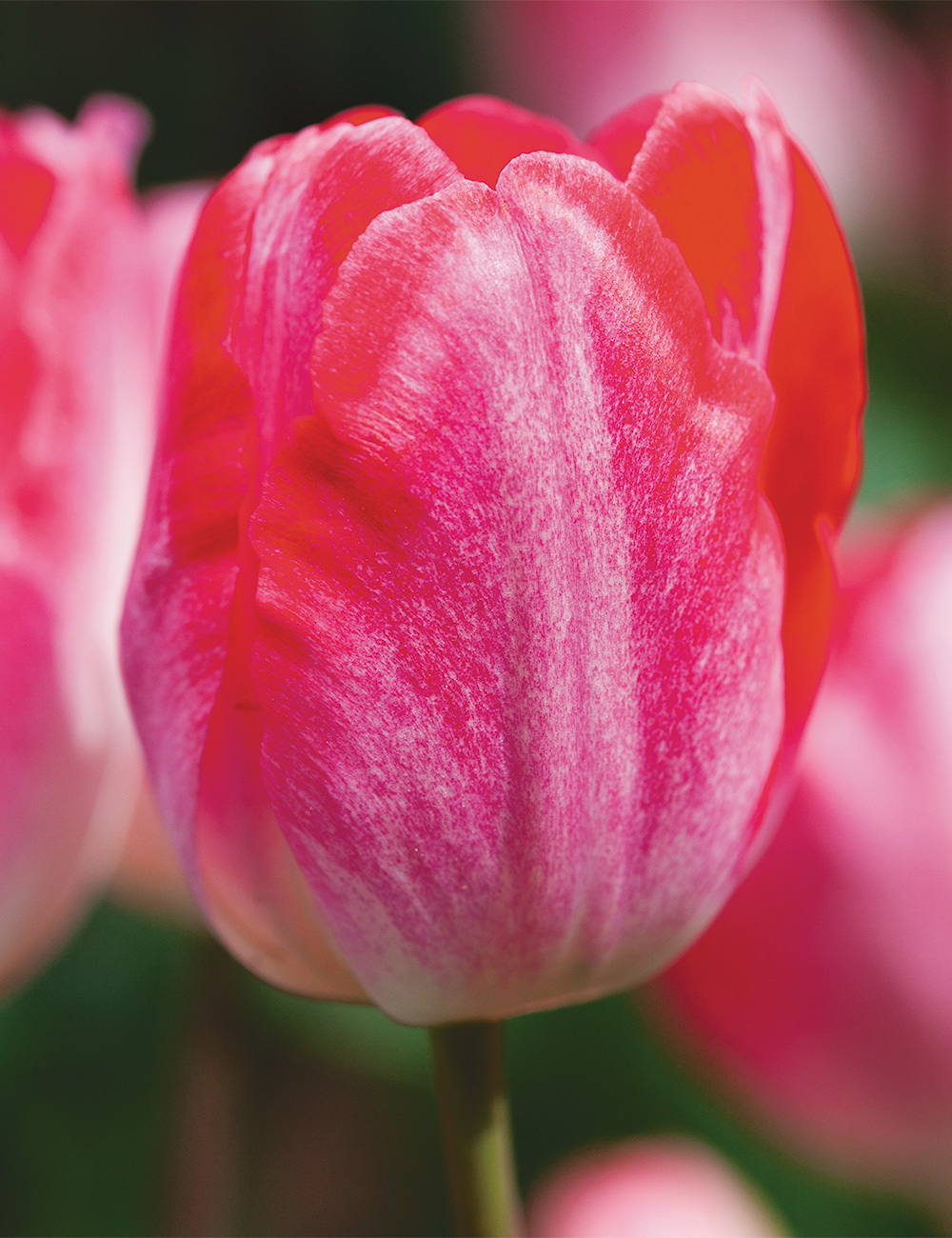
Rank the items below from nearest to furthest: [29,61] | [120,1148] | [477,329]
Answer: [477,329], [120,1148], [29,61]

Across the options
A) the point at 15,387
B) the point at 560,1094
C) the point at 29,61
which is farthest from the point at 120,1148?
the point at 29,61

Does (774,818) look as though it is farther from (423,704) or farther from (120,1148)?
(120,1148)

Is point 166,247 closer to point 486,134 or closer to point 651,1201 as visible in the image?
point 486,134

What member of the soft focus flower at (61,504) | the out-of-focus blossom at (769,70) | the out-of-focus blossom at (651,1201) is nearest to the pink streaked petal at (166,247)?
the soft focus flower at (61,504)

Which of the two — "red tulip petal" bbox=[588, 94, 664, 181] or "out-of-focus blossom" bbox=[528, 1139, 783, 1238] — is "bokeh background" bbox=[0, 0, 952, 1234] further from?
"red tulip petal" bbox=[588, 94, 664, 181]

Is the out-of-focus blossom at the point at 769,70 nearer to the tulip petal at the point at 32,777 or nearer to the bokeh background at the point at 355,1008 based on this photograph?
the bokeh background at the point at 355,1008
